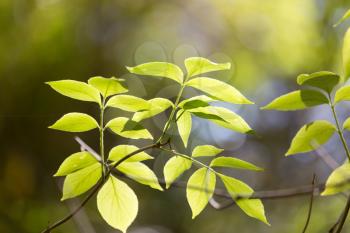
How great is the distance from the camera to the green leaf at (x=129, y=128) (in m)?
0.34

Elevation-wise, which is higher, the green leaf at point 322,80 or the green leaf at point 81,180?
the green leaf at point 322,80

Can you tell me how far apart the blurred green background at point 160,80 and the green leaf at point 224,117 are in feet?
3.44

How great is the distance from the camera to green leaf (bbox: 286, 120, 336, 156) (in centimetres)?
31

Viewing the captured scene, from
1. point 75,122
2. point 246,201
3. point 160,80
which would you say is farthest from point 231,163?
point 160,80

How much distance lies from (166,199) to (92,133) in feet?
1.73

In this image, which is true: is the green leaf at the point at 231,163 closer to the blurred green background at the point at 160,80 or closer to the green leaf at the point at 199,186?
the green leaf at the point at 199,186

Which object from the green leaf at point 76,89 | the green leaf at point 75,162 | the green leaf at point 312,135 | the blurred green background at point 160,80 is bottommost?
the blurred green background at point 160,80

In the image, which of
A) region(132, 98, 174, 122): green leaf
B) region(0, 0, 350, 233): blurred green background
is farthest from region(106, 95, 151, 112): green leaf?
region(0, 0, 350, 233): blurred green background

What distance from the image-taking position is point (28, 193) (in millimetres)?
1686

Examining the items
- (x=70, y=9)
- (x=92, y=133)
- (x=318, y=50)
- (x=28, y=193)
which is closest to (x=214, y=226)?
(x=92, y=133)

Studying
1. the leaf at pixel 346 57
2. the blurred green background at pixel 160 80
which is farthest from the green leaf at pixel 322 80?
the blurred green background at pixel 160 80

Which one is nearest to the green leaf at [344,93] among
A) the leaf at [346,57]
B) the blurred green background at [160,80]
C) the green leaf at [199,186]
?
the leaf at [346,57]

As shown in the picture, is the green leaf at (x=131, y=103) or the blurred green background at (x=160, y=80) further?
the blurred green background at (x=160, y=80)

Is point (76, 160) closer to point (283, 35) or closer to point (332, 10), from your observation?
point (332, 10)
